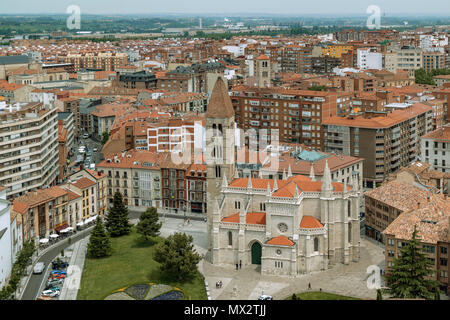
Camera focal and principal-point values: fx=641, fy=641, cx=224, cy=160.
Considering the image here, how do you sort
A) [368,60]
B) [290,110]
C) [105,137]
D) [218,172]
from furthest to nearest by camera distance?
[368,60]
[105,137]
[290,110]
[218,172]

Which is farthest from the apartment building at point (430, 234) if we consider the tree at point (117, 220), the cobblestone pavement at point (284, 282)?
the tree at point (117, 220)

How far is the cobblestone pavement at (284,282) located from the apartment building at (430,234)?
6.59 feet

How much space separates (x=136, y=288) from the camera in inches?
1207

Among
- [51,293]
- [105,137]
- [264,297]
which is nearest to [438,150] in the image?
[264,297]

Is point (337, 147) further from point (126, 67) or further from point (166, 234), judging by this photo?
point (126, 67)

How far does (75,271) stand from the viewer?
34031 millimetres

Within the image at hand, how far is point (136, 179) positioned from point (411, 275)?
2528 cm

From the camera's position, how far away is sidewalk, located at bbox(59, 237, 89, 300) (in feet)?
99.7

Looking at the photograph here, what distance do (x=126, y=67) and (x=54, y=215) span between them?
78.0 meters

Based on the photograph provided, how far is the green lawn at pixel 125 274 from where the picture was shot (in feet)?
101

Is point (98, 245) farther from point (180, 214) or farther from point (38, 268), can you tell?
point (180, 214)

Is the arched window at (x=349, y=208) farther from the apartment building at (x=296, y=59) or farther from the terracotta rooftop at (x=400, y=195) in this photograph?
the apartment building at (x=296, y=59)

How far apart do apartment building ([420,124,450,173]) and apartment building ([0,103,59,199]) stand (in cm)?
3002

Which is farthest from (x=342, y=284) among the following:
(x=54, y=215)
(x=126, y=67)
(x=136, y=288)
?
(x=126, y=67)
